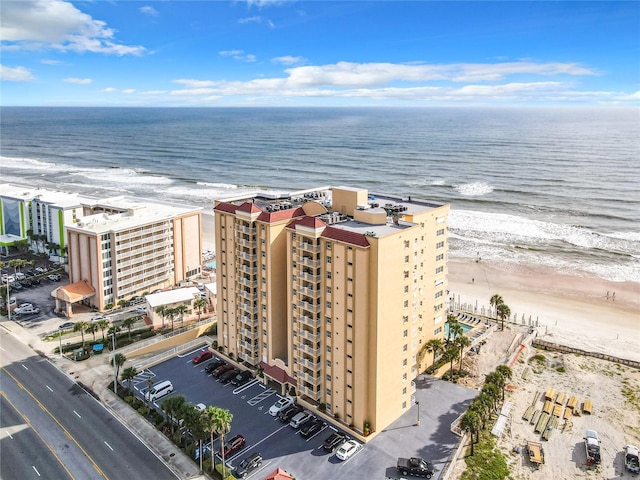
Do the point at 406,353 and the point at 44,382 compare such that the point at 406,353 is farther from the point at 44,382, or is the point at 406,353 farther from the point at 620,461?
the point at 44,382

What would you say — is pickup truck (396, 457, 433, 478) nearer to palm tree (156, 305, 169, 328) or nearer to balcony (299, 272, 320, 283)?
balcony (299, 272, 320, 283)

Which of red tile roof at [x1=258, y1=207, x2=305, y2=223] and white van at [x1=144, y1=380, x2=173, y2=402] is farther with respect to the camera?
white van at [x1=144, y1=380, x2=173, y2=402]

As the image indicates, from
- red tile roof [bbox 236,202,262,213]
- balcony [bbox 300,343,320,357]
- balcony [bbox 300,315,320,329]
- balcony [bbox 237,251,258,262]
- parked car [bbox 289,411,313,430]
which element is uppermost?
red tile roof [bbox 236,202,262,213]

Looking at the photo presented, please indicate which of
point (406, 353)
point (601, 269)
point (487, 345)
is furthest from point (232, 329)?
point (601, 269)

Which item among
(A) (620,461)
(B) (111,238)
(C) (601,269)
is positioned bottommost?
(A) (620,461)

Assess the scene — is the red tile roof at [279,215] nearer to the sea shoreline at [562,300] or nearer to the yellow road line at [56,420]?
the yellow road line at [56,420]

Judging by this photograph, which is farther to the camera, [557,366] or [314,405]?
[557,366]

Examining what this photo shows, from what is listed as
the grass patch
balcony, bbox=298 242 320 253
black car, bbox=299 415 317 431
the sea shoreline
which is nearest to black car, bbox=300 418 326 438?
black car, bbox=299 415 317 431
